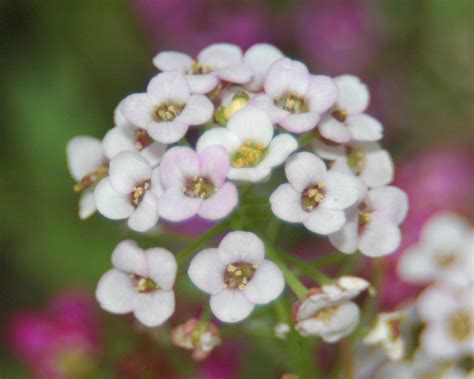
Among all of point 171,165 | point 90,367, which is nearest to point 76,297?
point 90,367

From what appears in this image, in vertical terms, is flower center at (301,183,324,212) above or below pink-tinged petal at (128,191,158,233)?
above

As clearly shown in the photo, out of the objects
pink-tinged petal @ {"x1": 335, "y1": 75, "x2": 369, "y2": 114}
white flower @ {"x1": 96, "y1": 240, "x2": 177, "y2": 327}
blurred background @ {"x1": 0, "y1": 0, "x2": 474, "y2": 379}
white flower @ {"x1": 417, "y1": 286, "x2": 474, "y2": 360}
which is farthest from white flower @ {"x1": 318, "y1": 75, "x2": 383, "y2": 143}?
blurred background @ {"x1": 0, "y1": 0, "x2": 474, "y2": 379}

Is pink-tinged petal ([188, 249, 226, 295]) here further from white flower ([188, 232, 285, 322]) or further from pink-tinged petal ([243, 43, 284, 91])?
pink-tinged petal ([243, 43, 284, 91])

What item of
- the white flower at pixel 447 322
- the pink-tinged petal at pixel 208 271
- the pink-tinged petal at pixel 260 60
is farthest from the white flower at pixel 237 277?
the white flower at pixel 447 322

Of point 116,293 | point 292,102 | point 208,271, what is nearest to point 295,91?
point 292,102

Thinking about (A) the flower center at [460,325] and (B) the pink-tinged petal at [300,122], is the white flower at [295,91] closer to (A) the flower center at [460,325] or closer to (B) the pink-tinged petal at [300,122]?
(B) the pink-tinged petal at [300,122]

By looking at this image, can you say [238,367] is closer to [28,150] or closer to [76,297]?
[76,297]
